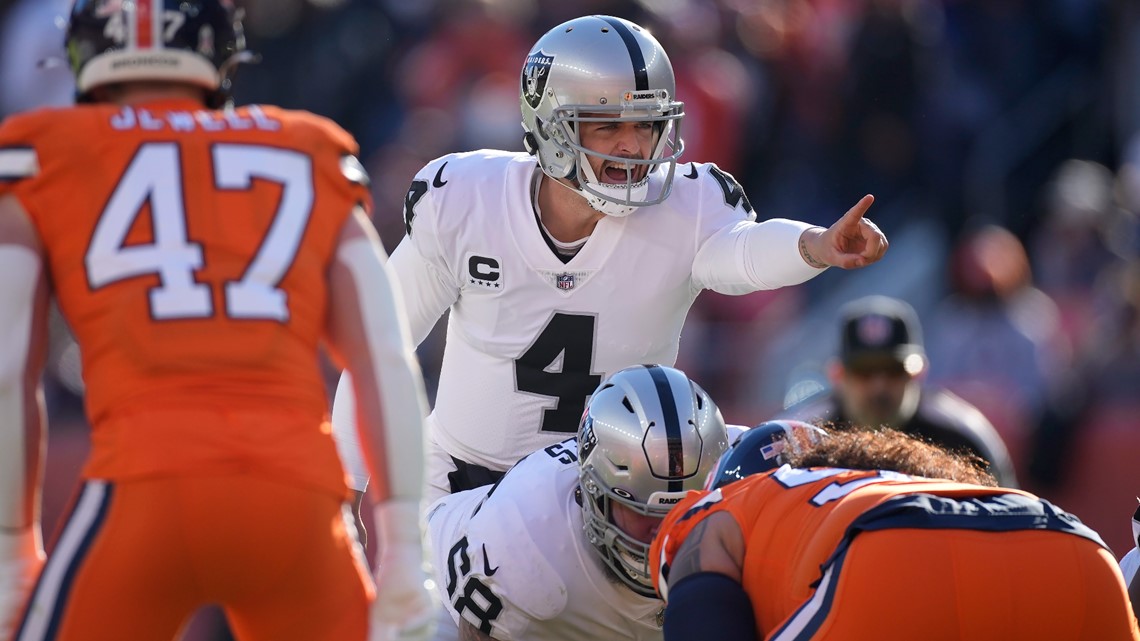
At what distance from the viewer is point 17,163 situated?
301 cm

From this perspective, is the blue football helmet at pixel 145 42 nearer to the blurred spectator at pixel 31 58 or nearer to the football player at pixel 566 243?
the football player at pixel 566 243

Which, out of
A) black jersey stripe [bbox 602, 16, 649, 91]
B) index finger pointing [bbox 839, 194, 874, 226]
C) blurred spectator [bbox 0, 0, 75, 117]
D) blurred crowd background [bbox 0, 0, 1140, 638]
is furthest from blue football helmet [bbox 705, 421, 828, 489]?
blurred spectator [bbox 0, 0, 75, 117]

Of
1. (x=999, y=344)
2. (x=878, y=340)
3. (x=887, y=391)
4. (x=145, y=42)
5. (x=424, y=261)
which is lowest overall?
(x=999, y=344)

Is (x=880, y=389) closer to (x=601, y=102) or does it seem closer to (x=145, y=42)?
(x=601, y=102)

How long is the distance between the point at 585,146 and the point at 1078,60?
612 cm

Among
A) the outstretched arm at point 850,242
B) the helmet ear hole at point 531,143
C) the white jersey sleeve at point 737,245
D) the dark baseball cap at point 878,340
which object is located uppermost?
the helmet ear hole at point 531,143

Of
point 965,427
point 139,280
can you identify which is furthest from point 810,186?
point 139,280

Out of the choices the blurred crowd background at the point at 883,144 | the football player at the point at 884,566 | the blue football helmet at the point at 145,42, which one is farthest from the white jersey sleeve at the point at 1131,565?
the blurred crowd background at the point at 883,144

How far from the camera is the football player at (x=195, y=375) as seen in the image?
9.61 ft

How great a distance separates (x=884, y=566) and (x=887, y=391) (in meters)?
3.80

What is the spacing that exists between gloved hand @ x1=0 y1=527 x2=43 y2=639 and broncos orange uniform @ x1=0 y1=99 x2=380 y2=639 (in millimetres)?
113

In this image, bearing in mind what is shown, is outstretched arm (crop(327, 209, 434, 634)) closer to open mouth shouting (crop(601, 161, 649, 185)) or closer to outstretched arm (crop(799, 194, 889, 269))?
outstretched arm (crop(799, 194, 889, 269))

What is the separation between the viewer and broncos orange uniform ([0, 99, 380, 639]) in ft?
9.59

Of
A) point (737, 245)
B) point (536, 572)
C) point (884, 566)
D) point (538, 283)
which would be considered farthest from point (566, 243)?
point (884, 566)
